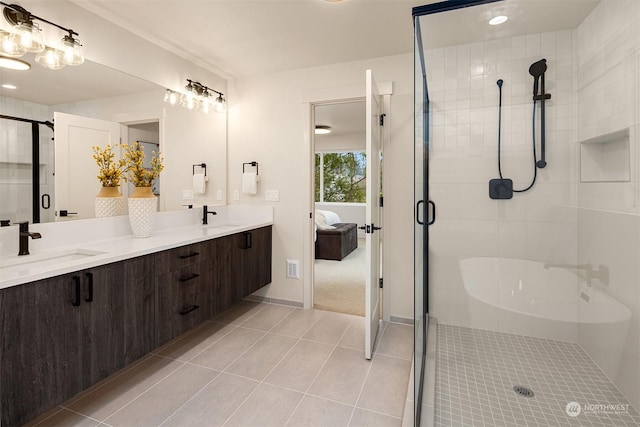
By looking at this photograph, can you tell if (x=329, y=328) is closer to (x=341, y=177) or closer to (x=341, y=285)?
(x=341, y=285)

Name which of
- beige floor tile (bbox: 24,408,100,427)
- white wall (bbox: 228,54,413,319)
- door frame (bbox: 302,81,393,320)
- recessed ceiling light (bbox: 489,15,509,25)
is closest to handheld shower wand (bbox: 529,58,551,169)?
recessed ceiling light (bbox: 489,15,509,25)

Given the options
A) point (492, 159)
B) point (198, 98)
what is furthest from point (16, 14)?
point (492, 159)

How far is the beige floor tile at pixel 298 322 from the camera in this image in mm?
2602

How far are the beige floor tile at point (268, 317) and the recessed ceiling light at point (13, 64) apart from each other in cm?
226

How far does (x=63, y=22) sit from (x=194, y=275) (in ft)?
5.76

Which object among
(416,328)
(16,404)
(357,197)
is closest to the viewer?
(16,404)

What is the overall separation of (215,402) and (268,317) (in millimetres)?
1203

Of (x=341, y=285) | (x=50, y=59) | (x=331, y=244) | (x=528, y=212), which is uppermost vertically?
(x=50, y=59)

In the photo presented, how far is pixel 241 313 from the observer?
301 cm

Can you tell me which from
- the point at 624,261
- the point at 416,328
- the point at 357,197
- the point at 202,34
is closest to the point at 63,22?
the point at 202,34

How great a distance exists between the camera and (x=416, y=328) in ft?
5.95

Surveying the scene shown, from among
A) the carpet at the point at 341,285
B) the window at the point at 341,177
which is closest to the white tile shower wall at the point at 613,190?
the carpet at the point at 341,285

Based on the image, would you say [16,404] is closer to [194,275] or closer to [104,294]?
[104,294]

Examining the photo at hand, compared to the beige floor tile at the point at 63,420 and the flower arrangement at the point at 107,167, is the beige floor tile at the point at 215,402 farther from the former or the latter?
the flower arrangement at the point at 107,167
